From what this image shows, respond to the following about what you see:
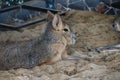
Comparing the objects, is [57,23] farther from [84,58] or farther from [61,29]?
[84,58]

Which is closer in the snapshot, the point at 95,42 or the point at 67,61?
the point at 67,61

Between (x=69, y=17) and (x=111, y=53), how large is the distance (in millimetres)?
1857

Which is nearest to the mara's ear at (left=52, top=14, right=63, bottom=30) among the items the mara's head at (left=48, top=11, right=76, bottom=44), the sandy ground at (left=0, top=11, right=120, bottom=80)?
the mara's head at (left=48, top=11, right=76, bottom=44)

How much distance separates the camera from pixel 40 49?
3.91 meters

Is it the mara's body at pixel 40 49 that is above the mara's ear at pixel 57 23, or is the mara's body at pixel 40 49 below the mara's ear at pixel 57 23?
below

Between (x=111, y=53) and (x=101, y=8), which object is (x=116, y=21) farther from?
(x=111, y=53)

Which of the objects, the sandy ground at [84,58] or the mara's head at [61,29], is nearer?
the sandy ground at [84,58]

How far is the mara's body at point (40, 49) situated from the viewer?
385 centimetres

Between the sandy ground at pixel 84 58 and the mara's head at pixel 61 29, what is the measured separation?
11.1 inches

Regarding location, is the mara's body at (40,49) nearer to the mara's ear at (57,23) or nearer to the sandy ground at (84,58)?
the mara's ear at (57,23)

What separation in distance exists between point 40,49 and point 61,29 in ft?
1.30

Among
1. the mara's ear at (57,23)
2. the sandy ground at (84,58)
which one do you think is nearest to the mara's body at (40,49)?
the mara's ear at (57,23)

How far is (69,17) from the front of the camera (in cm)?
580

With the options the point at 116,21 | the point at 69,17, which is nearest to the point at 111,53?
the point at 116,21
